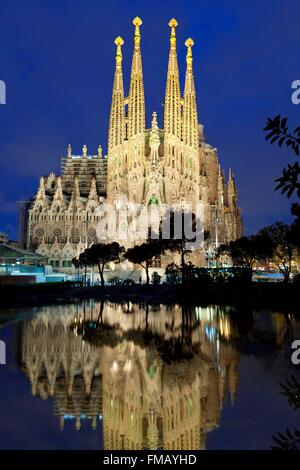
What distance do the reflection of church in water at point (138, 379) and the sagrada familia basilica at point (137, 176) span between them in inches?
2246

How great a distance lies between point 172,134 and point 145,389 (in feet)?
224

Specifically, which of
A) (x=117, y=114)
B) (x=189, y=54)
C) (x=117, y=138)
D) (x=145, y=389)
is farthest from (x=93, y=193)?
(x=145, y=389)

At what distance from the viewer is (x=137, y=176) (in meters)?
74.1

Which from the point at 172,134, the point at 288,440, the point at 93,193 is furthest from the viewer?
the point at 93,193

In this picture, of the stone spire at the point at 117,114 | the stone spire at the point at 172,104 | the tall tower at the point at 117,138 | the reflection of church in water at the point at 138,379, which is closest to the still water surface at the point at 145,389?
the reflection of church in water at the point at 138,379

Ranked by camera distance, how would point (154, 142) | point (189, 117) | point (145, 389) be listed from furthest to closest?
1. point (189, 117)
2. point (154, 142)
3. point (145, 389)

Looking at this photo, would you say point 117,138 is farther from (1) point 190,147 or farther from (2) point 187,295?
(2) point 187,295

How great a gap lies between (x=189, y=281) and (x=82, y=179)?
60.0 meters

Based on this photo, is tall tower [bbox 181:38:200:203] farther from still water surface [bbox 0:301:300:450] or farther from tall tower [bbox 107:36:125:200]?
still water surface [bbox 0:301:300:450]

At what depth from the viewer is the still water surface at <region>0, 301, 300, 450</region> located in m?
6.46

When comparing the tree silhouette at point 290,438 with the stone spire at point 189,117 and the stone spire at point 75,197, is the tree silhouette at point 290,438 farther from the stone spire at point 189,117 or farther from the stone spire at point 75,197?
the stone spire at point 75,197

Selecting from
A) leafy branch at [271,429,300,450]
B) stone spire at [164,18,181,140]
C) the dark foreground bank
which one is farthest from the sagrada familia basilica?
leafy branch at [271,429,300,450]
